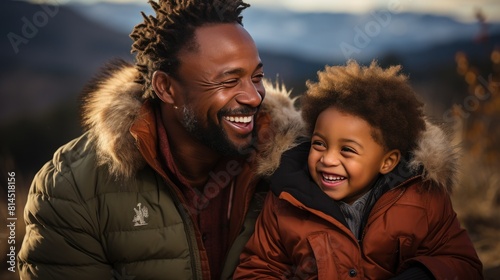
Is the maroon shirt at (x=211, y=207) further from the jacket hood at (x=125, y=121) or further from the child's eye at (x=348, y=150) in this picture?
the child's eye at (x=348, y=150)

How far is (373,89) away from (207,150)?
3.29 feet

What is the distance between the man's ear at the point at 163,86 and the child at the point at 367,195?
30.8 inches

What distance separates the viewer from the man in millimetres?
3182

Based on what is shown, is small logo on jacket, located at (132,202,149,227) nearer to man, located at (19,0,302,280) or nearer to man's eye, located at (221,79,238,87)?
man, located at (19,0,302,280)

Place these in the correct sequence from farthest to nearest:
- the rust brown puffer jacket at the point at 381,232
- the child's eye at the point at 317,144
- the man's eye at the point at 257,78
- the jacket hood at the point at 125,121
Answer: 1. the man's eye at the point at 257,78
2. the jacket hood at the point at 125,121
3. the child's eye at the point at 317,144
4. the rust brown puffer jacket at the point at 381,232

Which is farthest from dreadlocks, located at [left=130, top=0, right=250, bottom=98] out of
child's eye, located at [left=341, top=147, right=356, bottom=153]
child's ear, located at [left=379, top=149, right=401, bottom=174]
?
child's ear, located at [left=379, top=149, right=401, bottom=174]

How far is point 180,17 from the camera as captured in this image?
3309 mm

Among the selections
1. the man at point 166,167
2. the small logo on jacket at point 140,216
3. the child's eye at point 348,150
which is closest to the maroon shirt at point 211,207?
the man at point 166,167

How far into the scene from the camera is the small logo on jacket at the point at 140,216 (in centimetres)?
320

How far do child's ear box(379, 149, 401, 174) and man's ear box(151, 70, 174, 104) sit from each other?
114 cm

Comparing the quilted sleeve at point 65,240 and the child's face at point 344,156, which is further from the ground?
the child's face at point 344,156

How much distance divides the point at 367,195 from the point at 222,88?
2.88 feet

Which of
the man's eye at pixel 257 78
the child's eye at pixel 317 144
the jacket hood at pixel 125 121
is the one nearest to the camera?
the child's eye at pixel 317 144

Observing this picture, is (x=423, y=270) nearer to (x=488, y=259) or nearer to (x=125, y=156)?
(x=125, y=156)
